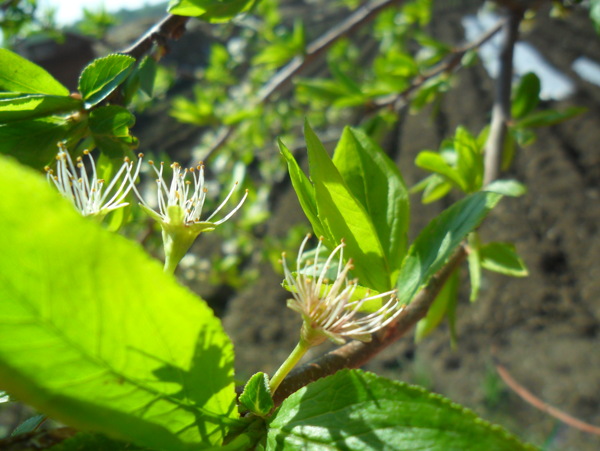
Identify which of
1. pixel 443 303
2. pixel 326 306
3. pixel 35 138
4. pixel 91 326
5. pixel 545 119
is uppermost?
pixel 35 138

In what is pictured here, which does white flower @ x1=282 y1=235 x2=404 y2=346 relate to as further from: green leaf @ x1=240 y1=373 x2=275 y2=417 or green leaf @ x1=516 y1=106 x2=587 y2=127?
green leaf @ x1=516 y1=106 x2=587 y2=127

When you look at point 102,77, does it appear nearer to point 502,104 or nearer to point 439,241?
point 439,241

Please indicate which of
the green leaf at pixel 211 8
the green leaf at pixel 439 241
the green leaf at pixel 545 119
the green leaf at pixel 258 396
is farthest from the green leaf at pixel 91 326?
the green leaf at pixel 545 119

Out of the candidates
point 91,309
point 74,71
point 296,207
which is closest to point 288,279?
point 91,309

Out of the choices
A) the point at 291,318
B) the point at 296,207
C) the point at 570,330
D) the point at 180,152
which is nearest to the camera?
the point at 570,330

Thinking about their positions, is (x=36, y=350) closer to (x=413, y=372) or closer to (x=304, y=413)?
(x=304, y=413)

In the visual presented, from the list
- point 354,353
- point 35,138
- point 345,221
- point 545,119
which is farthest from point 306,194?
point 545,119
